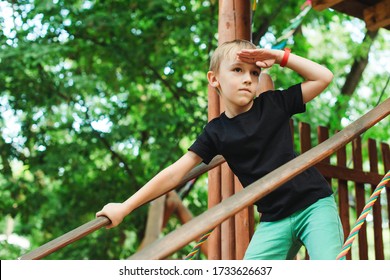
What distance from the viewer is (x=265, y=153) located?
2.21 m

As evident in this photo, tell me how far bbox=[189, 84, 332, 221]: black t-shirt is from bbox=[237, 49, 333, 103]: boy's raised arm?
0.06 metres

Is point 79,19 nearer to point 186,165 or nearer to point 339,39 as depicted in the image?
point 186,165

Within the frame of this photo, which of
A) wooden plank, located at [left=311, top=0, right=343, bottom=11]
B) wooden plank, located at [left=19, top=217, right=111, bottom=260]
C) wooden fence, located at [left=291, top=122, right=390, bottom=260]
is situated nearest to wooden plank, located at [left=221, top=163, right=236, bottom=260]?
wooden fence, located at [left=291, top=122, right=390, bottom=260]

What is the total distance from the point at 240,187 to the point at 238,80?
3.48 ft

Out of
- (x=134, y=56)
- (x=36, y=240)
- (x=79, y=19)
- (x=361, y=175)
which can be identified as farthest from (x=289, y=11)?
(x=36, y=240)

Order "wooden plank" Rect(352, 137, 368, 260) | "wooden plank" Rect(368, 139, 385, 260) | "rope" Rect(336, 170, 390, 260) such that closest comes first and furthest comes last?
"rope" Rect(336, 170, 390, 260) < "wooden plank" Rect(352, 137, 368, 260) < "wooden plank" Rect(368, 139, 385, 260)

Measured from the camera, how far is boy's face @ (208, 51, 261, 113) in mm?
2217

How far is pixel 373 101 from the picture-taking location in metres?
10.0

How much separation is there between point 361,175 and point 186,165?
2.01 metres

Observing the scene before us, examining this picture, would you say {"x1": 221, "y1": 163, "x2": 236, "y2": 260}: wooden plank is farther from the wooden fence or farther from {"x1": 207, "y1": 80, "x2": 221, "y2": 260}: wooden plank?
the wooden fence

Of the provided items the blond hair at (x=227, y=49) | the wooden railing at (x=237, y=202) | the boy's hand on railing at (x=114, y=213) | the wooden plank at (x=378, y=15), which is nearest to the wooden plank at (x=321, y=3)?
the wooden plank at (x=378, y=15)

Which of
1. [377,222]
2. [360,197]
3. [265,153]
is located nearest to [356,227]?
[265,153]

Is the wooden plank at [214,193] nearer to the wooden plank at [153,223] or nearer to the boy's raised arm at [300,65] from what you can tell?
the boy's raised arm at [300,65]
